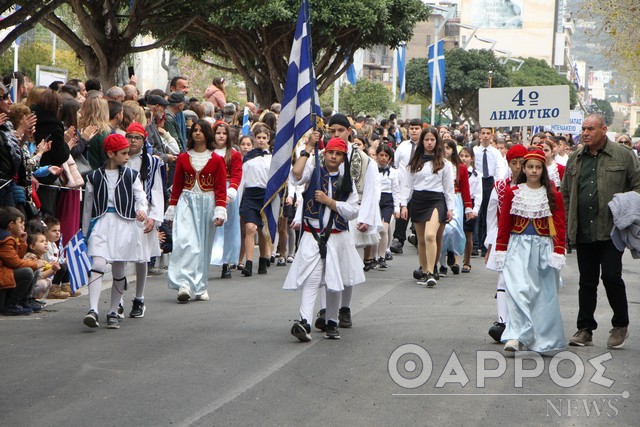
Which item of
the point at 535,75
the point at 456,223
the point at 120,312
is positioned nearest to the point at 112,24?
the point at 456,223

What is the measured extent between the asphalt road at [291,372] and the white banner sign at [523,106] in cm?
722

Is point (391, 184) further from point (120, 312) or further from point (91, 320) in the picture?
point (91, 320)

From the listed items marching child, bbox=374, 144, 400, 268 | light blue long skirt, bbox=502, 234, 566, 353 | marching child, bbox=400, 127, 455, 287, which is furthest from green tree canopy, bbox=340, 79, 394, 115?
light blue long skirt, bbox=502, 234, 566, 353

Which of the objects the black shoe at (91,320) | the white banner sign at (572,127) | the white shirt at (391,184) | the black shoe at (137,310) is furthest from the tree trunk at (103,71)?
the white banner sign at (572,127)

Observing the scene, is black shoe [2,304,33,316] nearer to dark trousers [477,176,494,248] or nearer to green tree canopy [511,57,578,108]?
dark trousers [477,176,494,248]

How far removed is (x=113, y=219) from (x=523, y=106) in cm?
988

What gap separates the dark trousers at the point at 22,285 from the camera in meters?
10.8

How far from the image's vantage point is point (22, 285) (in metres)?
10.9

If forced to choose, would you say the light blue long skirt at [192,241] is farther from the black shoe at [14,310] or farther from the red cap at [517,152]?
the red cap at [517,152]

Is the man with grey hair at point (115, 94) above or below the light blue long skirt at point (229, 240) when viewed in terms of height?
above

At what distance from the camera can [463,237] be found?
15.6 m

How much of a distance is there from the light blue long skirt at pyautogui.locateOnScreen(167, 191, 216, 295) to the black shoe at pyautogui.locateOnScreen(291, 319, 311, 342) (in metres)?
2.96

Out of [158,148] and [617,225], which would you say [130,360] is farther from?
[158,148]

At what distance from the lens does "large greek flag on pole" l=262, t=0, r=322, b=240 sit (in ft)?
34.2
